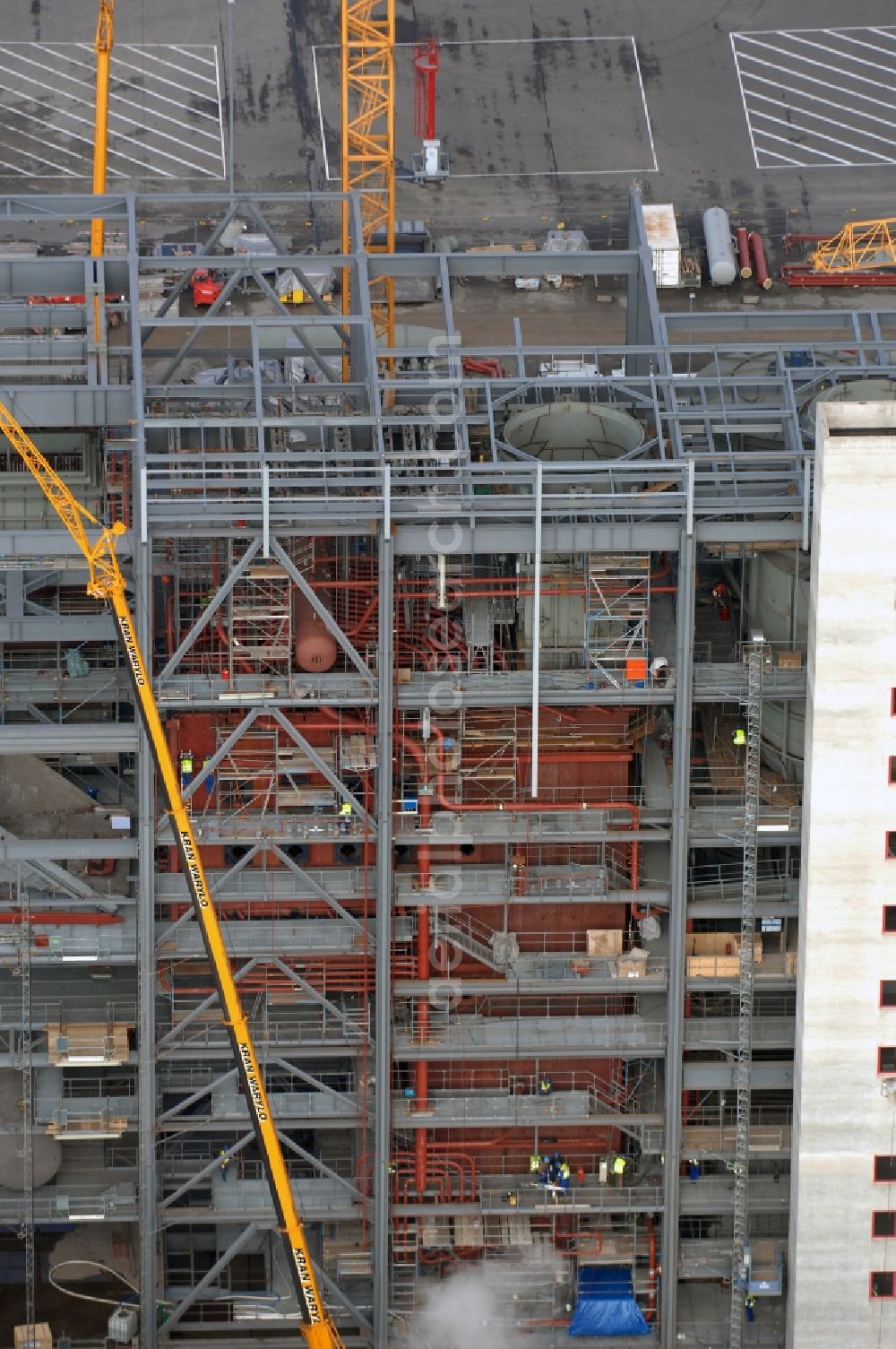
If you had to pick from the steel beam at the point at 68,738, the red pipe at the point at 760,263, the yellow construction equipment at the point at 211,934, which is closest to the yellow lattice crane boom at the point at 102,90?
the yellow construction equipment at the point at 211,934

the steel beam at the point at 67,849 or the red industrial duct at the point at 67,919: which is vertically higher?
the steel beam at the point at 67,849

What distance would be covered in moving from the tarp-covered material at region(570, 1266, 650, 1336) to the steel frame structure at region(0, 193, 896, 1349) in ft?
4.25

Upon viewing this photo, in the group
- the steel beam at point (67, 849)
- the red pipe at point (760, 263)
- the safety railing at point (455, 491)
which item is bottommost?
the steel beam at point (67, 849)

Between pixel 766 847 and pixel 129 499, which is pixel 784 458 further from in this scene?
pixel 129 499

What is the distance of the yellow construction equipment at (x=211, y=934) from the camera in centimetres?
9988

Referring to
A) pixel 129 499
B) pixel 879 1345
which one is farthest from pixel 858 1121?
pixel 129 499

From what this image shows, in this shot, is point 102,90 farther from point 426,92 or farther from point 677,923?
point 677,923

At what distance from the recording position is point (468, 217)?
166 meters

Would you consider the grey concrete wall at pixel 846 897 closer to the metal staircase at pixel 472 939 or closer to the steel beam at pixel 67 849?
the metal staircase at pixel 472 939

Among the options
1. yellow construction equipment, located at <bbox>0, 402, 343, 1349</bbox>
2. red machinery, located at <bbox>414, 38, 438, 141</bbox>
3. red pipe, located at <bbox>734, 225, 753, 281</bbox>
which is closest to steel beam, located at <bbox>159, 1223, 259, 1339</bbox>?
yellow construction equipment, located at <bbox>0, 402, 343, 1349</bbox>

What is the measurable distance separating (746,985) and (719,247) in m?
66.3

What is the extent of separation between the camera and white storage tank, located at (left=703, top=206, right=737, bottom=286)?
534 ft

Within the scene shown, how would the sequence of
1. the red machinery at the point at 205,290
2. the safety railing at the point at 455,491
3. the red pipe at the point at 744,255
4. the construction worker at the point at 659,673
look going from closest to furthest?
the safety railing at the point at 455,491 < the construction worker at the point at 659,673 < the red machinery at the point at 205,290 < the red pipe at the point at 744,255

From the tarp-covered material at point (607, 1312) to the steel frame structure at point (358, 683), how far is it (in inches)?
51.0
